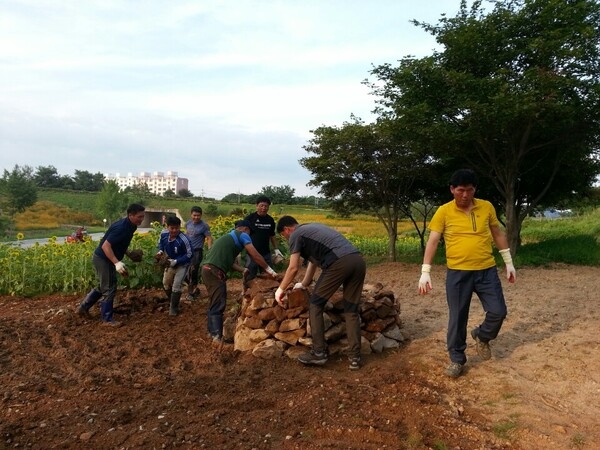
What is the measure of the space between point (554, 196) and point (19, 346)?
48.2 feet

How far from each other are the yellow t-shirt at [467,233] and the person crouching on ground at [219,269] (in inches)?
85.6

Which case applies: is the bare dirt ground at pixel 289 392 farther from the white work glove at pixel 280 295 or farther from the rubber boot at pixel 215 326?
the white work glove at pixel 280 295

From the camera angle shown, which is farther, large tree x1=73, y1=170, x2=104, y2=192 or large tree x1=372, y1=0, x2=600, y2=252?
large tree x1=73, y1=170, x2=104, y2=192

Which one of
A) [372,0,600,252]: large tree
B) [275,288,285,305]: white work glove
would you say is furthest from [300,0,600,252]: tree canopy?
[275,288,285,305]: white work glove

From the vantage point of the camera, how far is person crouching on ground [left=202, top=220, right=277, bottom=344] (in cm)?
552

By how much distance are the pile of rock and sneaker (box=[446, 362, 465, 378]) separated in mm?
942

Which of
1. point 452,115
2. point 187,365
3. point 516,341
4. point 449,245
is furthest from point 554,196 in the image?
point 187,365

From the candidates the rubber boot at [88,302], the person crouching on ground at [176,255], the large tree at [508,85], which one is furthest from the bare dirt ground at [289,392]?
the large tree at [508,85]

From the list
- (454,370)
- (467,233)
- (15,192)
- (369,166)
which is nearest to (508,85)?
(369,166)

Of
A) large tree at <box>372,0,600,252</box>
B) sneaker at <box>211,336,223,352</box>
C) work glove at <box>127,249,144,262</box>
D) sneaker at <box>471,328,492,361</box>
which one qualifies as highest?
large tree at <box>372,0,600,252</box>

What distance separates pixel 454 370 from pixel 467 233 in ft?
4.05

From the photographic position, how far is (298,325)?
495 centimetres

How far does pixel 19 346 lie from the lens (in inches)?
211

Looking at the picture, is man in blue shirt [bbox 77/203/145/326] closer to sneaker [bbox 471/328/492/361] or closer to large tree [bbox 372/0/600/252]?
sneaker [bbox 471/328/492/361]
